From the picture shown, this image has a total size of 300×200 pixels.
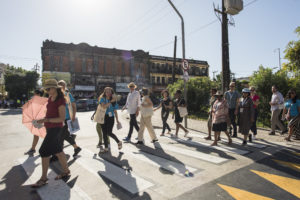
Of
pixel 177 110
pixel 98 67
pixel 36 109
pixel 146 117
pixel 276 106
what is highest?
pixel 98 67

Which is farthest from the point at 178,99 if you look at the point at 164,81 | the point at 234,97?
the point at 164,81

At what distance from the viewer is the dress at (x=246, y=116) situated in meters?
5.98

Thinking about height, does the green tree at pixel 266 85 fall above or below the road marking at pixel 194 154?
above

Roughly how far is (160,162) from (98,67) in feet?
126

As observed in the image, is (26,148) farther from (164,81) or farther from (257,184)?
(164,81)

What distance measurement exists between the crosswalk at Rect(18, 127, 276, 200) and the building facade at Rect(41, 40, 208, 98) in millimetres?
27737

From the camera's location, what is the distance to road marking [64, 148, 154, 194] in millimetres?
3248

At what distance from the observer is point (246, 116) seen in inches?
238

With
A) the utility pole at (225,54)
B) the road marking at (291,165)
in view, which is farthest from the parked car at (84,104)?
the road marking at (291,165)

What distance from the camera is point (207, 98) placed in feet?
56.6

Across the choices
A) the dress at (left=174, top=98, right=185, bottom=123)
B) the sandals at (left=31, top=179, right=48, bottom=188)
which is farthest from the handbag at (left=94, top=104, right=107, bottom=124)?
the dress at (left=174, top=98, right=185, bottom=123)

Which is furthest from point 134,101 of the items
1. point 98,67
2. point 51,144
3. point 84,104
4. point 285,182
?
point 98,67

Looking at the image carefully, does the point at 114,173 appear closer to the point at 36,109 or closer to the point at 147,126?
the point at 36,109

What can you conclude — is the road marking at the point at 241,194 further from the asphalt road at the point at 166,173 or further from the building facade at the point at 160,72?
the building facade at the point at 160,72
